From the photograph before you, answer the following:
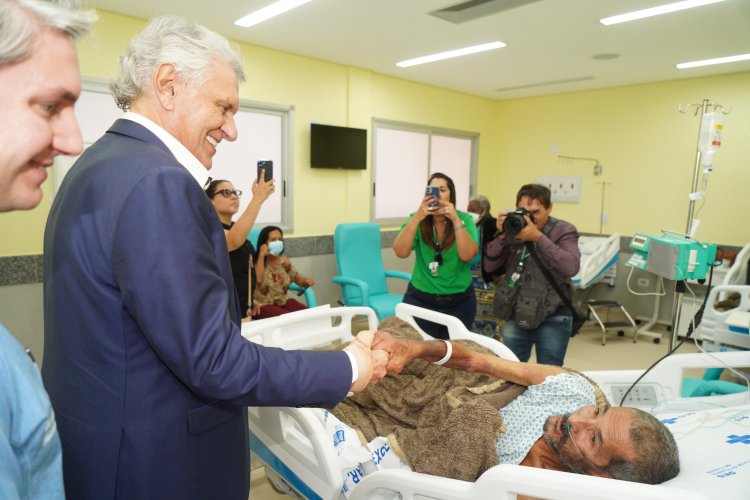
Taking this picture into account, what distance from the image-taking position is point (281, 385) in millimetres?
909

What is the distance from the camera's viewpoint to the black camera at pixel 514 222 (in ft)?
8.09

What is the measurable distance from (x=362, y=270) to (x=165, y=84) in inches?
136

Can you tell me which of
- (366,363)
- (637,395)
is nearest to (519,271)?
(637,395)

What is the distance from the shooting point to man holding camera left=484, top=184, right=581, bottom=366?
2471 mm

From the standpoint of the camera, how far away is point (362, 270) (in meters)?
4.39

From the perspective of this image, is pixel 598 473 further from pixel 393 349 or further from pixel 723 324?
pixel 723 324

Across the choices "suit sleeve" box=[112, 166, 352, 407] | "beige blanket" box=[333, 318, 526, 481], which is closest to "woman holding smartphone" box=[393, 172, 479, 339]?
"beige blanket" box=[333, 318, 526, 481]

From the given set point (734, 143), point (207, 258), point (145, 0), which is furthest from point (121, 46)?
point (734, 143)

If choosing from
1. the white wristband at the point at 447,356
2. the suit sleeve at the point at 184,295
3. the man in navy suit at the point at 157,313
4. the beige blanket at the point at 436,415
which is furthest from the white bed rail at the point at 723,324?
the suit sleeve at the point at 184,295

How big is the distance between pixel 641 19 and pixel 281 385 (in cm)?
366

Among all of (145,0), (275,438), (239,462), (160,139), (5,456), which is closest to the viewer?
(5,456)

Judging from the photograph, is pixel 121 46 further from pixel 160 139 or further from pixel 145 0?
pixel 160 139

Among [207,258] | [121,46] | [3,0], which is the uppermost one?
[121,46]

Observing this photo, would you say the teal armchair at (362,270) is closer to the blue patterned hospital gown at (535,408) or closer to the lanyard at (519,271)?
the lanyard at (519,271)
